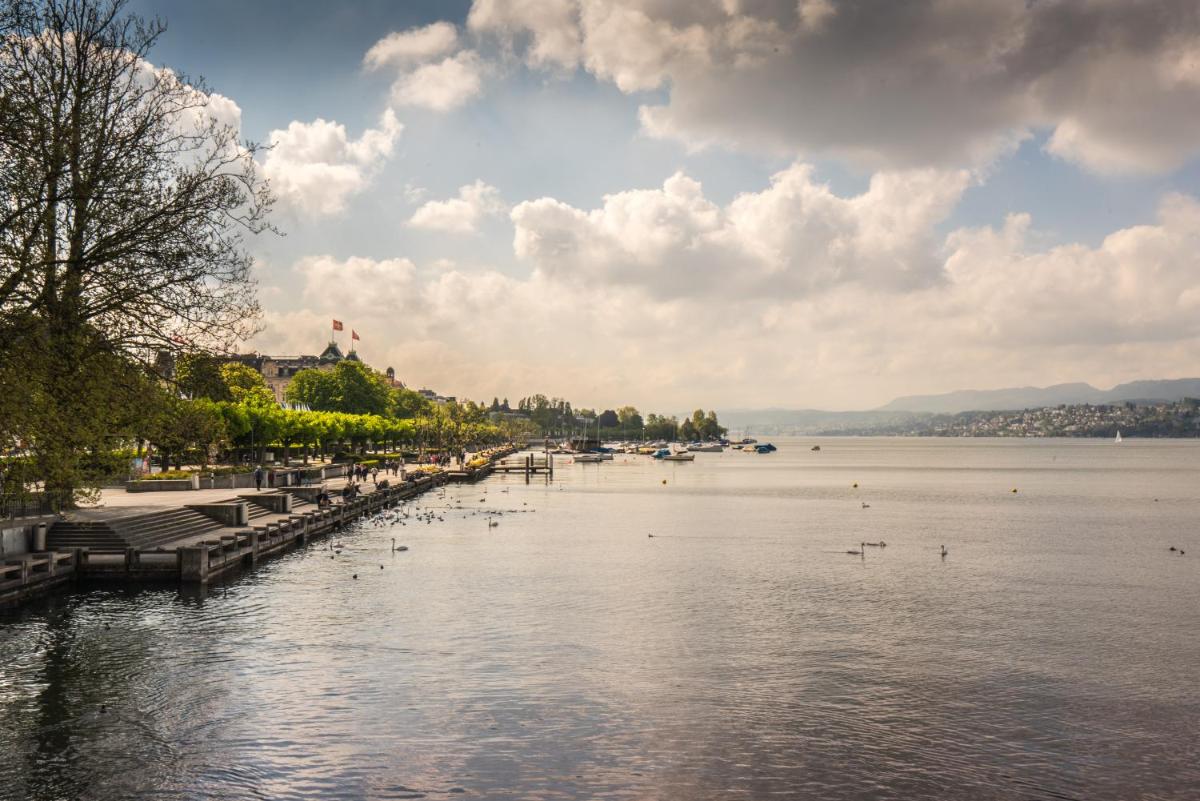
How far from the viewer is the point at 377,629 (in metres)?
33.4

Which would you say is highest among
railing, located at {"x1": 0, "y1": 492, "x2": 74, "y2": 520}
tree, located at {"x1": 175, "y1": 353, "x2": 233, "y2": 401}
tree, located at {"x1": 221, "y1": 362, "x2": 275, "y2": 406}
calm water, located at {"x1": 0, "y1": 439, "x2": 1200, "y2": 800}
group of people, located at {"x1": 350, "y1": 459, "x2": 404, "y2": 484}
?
tree, located at {"x1": 221, "y1": 362, "x2": 275, "y2": 406}

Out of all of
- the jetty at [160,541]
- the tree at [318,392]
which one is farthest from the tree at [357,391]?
the jetty at [160,541]

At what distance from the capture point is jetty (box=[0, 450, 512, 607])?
37081mm

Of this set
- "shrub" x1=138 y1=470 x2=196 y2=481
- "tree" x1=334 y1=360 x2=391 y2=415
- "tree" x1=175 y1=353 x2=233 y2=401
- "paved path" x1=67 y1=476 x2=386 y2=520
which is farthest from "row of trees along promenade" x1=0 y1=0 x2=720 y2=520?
"tree" x1=334 y1=360 x2=391 y2=415

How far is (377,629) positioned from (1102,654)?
1011 inches

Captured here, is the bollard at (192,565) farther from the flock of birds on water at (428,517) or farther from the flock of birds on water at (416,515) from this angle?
the flock of birds on water at (416,515)

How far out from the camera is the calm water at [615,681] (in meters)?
19.7

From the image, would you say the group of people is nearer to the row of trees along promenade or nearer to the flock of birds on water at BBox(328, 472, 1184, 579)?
the flock of birds on water at BBox(328, 472, 1184, 579)

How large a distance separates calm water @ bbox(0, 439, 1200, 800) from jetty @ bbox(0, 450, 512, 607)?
1.73m

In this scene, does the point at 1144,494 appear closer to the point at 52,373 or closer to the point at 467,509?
the point at 467,509

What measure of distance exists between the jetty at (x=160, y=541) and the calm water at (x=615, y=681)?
1.73 metres

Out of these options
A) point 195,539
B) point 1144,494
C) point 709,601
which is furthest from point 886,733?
point 1144,494

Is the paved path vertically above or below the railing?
below

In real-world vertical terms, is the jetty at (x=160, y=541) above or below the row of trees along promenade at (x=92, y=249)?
below
